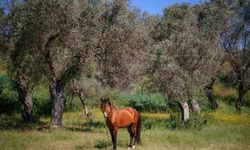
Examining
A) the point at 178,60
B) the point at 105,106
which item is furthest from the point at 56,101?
the point at 105,106

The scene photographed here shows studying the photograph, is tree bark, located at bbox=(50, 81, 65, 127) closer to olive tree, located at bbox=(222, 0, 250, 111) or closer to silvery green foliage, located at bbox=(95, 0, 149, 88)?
silvery green foliage, located at bbox=(95, 0, 149, 88)

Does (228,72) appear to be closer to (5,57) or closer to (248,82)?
(248,82)

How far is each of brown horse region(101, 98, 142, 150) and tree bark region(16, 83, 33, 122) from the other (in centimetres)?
1567

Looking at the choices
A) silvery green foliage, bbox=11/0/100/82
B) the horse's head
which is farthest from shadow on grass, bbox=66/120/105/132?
the horse's head

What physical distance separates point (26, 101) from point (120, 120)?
1721cm

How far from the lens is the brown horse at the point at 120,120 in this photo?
63.0 feet

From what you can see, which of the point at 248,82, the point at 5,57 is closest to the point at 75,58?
the point at 5,57

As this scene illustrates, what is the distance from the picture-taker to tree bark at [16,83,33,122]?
3434 centimetres

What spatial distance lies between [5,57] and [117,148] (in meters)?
13.7

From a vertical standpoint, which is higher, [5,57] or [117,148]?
[5,57]

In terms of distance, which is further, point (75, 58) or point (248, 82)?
point (248, 82)

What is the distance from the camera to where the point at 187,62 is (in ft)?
107

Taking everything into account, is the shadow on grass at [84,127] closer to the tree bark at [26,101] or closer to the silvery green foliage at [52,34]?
the silvery green foliage at [52,34]

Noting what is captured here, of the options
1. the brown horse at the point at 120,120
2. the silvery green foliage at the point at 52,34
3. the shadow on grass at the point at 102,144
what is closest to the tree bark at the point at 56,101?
the silvery green foliage at the point at 52,34
